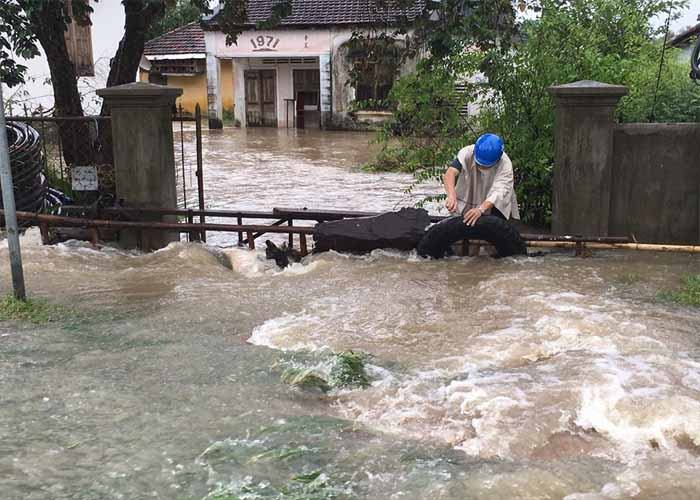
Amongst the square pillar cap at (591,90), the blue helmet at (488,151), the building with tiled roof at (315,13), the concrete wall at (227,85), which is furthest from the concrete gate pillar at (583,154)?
the concrete wall at (227,85)

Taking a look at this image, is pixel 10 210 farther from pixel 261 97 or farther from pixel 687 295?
pixel 261 97

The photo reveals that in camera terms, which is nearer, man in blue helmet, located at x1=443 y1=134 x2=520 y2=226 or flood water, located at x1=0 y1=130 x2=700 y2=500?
flood water, located at x1=0 y1=130 x2=700 y2=500

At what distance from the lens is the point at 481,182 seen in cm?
830

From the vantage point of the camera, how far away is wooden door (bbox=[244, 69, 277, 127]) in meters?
35.4

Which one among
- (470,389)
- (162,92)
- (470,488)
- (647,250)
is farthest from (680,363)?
(162,92)

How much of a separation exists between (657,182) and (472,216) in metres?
2.31

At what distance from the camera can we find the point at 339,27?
1272 inches

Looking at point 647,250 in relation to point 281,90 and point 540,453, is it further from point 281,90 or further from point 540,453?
point 281,90

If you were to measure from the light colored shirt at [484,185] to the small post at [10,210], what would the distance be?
417 cm

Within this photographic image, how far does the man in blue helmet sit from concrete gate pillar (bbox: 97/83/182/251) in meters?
3.33

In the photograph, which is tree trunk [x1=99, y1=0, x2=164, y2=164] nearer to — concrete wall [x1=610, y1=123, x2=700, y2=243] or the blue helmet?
the blue helmet

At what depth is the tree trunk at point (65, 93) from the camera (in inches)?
411

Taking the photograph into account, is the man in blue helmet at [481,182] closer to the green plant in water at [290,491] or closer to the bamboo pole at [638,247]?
the bamboo pole at [638,247]

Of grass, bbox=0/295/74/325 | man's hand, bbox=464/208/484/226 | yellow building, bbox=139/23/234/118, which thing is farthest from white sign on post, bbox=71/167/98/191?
yellow building, bbox=139/23/234/118
